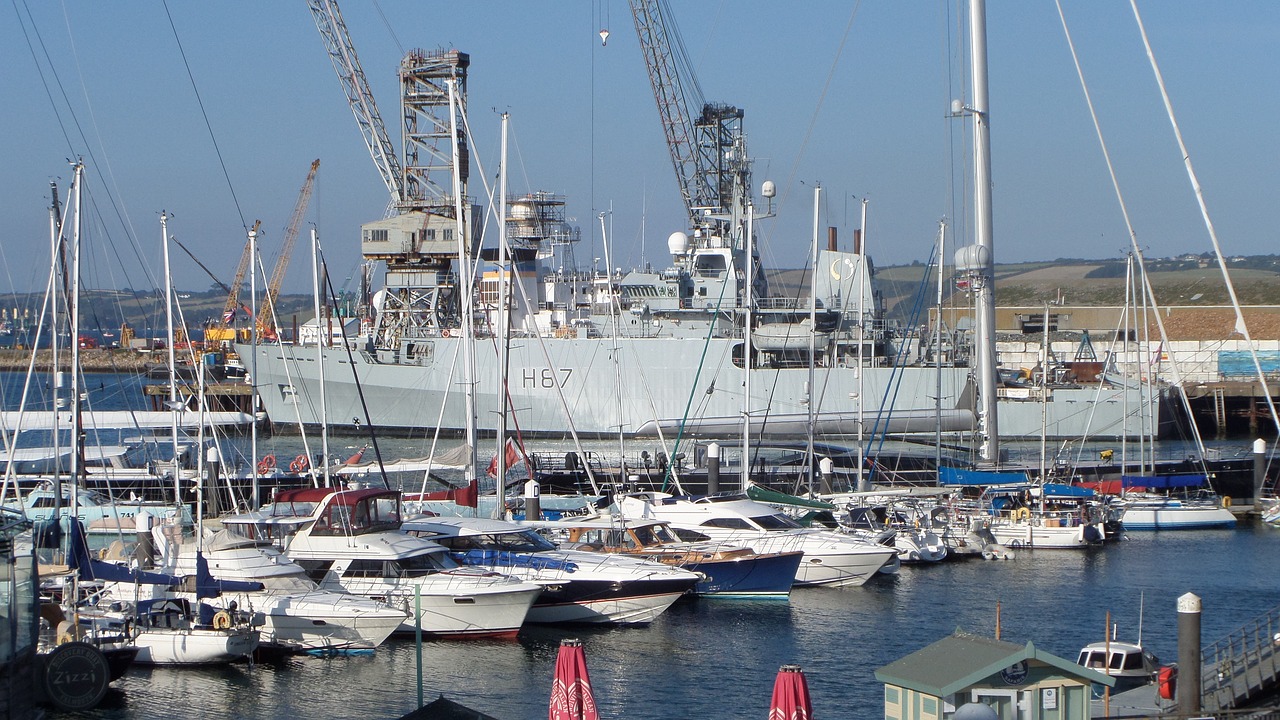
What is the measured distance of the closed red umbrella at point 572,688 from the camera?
13453mm

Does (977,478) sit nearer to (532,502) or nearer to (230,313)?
(532,502)

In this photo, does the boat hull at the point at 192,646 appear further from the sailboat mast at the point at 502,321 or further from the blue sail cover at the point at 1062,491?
the blue sail cover at the point at 1062,491

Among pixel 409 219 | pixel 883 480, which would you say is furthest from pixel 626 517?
pixel 409 219

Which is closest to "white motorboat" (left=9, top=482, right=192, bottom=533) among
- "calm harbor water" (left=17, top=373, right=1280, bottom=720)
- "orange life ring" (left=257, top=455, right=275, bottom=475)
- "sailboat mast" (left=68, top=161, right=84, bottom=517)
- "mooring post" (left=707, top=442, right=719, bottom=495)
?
"sailboat mast" (left=68, top=161, right=84, bottom=517)

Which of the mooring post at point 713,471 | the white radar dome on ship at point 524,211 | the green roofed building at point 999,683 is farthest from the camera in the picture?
the white radar dome on ship at point 524,211

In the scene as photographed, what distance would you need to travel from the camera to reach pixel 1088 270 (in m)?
194

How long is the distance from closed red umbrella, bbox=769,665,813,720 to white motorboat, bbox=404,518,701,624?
8218mm

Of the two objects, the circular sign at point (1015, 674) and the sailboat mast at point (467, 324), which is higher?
the sailboat mast at point (467, 324)

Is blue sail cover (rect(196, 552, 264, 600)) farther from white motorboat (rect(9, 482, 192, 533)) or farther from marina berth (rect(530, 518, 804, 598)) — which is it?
white motorboat (rect(9, 482, 192, 533))

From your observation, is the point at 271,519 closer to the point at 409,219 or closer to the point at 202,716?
the point at 202,716

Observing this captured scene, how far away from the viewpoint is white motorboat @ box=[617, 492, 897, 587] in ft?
77.6

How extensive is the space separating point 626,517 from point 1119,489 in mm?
15697

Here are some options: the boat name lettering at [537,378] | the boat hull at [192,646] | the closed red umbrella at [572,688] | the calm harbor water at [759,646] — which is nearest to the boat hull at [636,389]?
the boat name lettering at [537,378]

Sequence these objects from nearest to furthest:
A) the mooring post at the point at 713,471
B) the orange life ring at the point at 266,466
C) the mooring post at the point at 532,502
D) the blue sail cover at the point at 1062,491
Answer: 1. the mooring post at the point at 532,502
2. the mooring post at the point at 713,471
3. the blue sail cover at the point at 1062,491
4. the orange life ring at the point at 266,466
